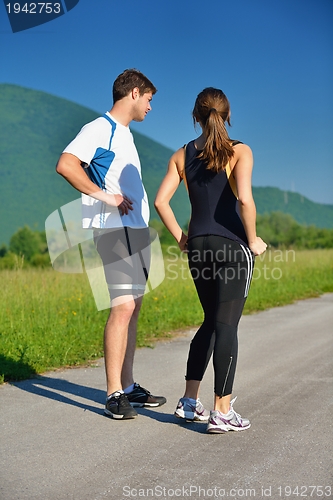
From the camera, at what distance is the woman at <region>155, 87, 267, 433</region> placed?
3871mm

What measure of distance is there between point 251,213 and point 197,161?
18.3 inches

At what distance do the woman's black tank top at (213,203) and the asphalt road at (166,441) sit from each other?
1.20 m

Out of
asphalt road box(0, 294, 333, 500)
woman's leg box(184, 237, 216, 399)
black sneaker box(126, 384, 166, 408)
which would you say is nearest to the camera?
asphalt road box(0, 294, 333, 500)

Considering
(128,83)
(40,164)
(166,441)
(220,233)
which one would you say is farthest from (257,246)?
(40,164)

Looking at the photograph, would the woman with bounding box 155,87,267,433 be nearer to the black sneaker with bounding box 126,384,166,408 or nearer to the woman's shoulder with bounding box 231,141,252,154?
the woman's shoulder with bounding box 231,141,252,154

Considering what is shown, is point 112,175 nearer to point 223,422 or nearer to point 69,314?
point 223,422

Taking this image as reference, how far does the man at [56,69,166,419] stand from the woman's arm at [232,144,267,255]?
2.88 ft

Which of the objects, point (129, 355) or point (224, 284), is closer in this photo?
point (224, 284)

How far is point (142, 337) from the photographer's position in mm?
7828

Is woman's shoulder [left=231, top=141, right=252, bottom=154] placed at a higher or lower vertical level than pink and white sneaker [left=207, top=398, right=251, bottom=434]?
higher

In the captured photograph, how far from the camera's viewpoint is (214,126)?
384 centimetres

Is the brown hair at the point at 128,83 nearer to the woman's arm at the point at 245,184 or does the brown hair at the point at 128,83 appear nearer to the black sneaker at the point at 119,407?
the woman's arm at the point at 245,184

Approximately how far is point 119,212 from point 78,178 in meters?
0.39

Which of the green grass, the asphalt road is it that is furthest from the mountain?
the asphalt road
